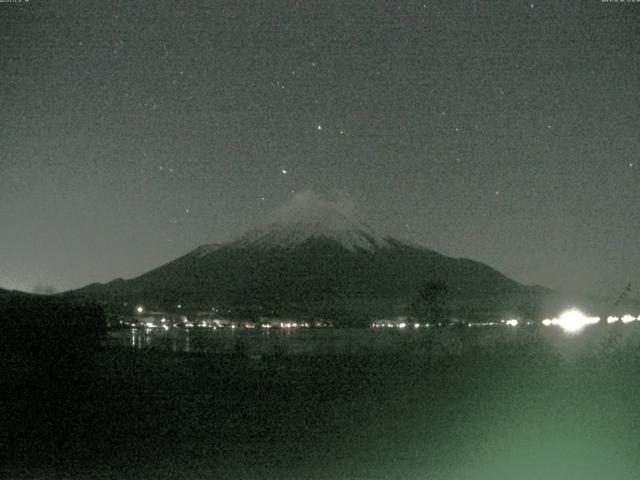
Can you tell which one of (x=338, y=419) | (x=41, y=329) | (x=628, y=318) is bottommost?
(x=338, y=419)

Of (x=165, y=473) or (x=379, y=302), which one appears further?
(x=379, y=302)

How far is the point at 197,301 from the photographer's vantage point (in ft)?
365

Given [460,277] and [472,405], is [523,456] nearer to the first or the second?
[472,405]

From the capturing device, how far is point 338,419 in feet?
44.4

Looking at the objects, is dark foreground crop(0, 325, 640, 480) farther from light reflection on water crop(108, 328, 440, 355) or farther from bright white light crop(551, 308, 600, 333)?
bright white light crop(551, 308, 600, 333)

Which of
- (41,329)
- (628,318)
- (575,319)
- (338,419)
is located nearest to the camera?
(338,419)

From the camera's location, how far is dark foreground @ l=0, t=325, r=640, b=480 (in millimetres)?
10438

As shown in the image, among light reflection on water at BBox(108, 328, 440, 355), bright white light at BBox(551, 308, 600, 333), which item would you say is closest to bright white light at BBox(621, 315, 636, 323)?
bright white light at BBox(551, 308, 600, 333)

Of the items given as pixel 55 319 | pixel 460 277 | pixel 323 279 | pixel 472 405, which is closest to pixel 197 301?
pixel 323 279

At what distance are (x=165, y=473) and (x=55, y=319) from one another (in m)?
12.4

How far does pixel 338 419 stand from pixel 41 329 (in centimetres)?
971

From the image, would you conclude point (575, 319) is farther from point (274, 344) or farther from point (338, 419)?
point (338, 419)

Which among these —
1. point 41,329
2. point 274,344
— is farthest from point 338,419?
point 274,344

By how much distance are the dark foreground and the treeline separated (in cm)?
69
